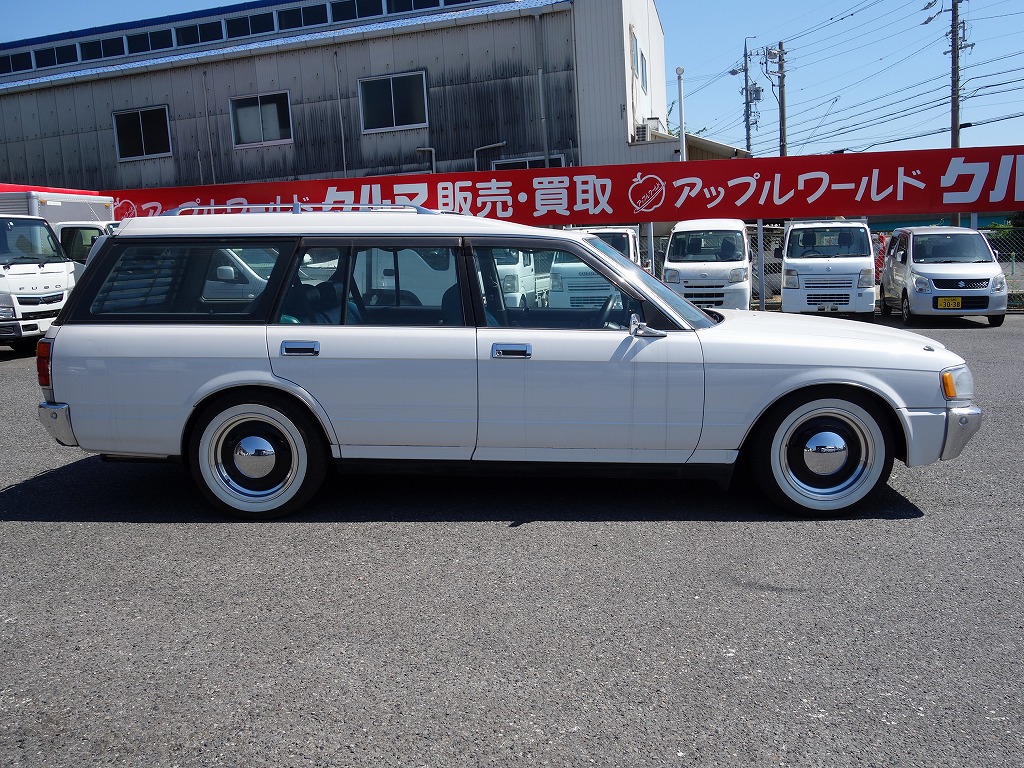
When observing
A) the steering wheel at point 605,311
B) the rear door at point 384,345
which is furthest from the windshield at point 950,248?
the rear door at point 384,345

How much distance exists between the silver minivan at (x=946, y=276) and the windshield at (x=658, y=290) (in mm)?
12036

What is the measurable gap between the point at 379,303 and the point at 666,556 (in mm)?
2172

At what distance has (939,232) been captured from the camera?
1692cm

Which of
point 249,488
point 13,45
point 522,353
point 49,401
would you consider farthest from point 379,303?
point 13,45

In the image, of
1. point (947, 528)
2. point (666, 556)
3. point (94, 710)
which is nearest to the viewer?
point (94, 710)

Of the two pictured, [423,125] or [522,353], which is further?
[423,125]

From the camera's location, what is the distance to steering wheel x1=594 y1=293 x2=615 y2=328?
523 cm

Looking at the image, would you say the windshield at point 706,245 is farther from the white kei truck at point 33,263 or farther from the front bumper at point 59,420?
the front bumper at point 59,420

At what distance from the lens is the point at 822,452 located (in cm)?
517

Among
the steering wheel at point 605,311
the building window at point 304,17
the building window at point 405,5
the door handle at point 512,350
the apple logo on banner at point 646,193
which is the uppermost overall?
the building window at point 304,17

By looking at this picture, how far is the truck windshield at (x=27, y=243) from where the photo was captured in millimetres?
13828

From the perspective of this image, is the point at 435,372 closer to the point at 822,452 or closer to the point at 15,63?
the point at 822,452

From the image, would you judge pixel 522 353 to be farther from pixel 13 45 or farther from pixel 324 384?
pixel 13 45

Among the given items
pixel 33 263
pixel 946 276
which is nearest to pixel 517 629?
pixel 33 263
